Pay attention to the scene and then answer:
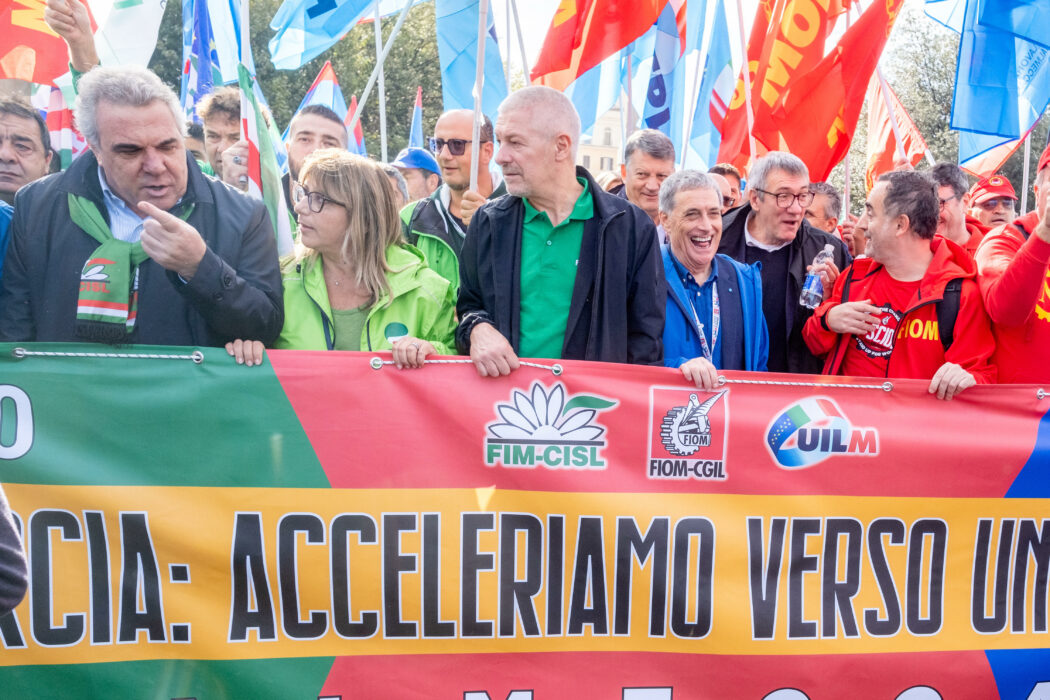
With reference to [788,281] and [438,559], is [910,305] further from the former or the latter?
[438,559]

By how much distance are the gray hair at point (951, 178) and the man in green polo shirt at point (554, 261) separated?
276 cm

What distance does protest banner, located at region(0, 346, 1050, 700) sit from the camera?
3.14m

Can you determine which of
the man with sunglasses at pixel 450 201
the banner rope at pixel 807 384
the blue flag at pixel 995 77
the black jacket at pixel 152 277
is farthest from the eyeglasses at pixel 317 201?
the blue flag at pixel 995 77

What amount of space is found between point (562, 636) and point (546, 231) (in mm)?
1473

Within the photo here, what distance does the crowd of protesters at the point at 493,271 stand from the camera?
334 centimetres

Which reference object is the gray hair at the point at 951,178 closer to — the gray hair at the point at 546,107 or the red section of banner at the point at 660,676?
the gray hair at the point at 546,107

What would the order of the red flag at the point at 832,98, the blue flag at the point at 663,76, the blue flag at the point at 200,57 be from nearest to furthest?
the red flag at the point at 832,98 → the blue flag at the point at 200,57 → the blue flag at the point at 663,76

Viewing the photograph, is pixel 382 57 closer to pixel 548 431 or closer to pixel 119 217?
pixel 119 217

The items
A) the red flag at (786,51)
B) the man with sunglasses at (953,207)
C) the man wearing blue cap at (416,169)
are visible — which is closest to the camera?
the man with sunglasses at (953,207)

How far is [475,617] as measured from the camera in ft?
10.8

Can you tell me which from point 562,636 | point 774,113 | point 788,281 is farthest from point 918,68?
point 562,636

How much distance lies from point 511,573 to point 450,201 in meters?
2.28

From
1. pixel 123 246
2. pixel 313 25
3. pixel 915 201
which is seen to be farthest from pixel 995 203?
pixel 123 246

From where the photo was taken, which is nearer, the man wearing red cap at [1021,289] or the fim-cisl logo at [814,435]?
the fim-cisl logo at [814,435]
